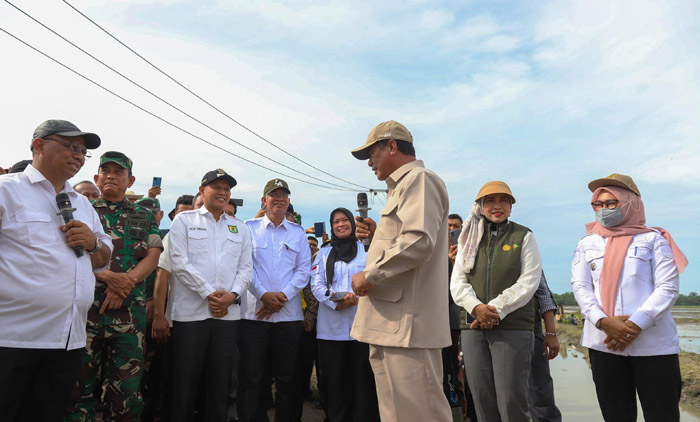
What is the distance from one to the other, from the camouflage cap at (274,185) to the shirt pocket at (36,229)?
2.49 meters

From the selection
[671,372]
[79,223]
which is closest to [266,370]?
[79,223]

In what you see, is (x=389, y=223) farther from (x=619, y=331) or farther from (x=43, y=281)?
(x=43, y=281)

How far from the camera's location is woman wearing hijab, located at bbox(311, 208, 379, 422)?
4.53 meters

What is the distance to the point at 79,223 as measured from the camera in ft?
9.11

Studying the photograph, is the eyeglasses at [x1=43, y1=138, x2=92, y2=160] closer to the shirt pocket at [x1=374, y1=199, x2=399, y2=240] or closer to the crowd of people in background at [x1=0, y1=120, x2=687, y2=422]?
the crowd of people in background at [x1=0, y1=120, x2=687, y2=422]

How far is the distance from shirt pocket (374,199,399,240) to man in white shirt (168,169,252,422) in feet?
5.97

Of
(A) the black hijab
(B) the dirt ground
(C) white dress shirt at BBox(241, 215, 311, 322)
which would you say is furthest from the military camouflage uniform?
(B) the dirt ground

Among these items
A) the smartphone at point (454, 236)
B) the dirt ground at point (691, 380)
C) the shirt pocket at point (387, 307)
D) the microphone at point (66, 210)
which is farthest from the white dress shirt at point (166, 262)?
the dirt ground at point (691, 380)

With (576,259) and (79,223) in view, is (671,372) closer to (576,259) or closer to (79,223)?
(576,259)

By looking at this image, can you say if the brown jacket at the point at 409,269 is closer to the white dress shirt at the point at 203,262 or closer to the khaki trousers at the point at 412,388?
the khaki trousers at the point at 412,388

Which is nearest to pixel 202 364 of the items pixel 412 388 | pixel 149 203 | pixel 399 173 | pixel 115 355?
pixel 115 355

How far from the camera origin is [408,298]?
2.77m

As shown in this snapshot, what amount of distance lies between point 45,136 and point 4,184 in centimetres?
38

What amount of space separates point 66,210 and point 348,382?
3.10 m
